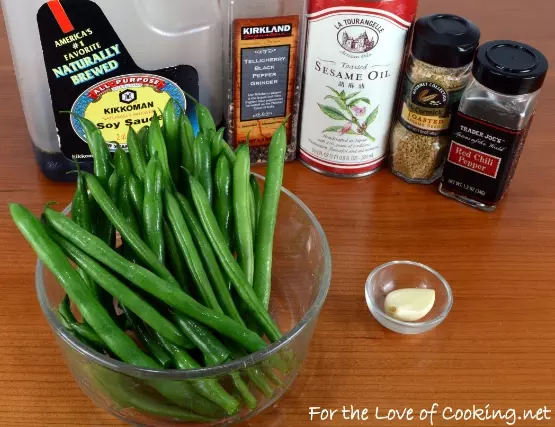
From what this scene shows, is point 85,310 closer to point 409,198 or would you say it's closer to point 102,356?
point 102,356

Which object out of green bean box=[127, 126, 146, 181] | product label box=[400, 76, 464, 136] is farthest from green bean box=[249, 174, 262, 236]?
product label box=[400, 76, 464, 136]

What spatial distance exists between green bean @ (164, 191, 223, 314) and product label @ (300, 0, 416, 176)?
29cm

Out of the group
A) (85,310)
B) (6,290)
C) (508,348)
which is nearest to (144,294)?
(85,310)

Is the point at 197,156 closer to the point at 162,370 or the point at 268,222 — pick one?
the point at 268,222

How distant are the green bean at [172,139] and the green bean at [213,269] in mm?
→ 88

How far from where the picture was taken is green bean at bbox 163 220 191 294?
60cm

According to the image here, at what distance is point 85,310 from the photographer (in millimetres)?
541

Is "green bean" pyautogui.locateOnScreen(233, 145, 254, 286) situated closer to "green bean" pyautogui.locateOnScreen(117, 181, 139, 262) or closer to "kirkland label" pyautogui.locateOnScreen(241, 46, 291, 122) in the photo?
"green bean" pyautogui.locateOnScreen(117, 181, 139, 262)

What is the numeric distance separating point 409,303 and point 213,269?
8.8 inches

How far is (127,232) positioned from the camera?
58 cm

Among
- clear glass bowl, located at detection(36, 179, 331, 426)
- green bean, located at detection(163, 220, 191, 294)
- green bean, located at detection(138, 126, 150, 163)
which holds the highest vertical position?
green bean, located at detection(138, 126, 150, 163)

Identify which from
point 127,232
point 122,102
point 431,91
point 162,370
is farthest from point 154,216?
point 431,91

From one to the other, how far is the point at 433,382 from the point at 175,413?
25 cm

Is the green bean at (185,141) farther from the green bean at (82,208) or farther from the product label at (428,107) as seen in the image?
the product label at (428,107)
